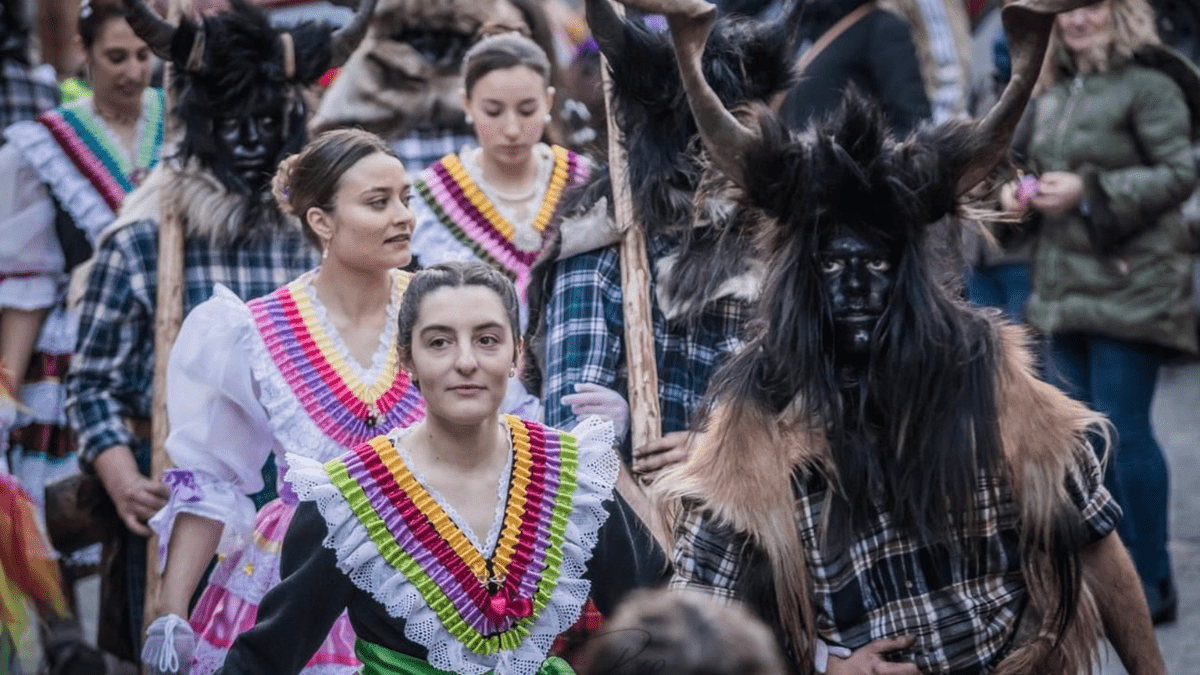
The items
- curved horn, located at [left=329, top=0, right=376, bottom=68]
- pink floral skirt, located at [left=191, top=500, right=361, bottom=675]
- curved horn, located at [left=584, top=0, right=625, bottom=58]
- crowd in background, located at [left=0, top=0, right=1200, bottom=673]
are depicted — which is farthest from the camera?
curved horn, located at [left=329, top=0, right=376, bottom=68]

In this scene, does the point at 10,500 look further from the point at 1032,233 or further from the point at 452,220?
the point at 1032,233

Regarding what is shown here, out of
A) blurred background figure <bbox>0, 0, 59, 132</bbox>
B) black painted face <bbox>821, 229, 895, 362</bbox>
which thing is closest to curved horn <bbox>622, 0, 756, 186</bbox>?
black painted face <bbox>821, 229, 895, 362</bbox>

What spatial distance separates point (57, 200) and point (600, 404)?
8.60 ft

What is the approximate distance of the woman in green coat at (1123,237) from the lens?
6844 mm

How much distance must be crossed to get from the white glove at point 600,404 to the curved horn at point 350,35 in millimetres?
1721

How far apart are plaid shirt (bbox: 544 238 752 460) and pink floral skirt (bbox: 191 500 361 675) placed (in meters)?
0.76

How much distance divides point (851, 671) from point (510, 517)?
0.76 meters

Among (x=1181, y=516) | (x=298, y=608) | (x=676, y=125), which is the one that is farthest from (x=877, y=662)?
(x=1181, y=516)

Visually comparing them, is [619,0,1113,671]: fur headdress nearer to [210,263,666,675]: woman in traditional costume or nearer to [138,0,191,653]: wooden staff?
[210,263,666,675]: woman in traditional costume

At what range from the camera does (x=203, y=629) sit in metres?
5.05

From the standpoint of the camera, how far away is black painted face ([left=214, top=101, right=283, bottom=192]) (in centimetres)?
602

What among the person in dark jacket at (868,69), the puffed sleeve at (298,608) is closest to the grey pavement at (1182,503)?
the puffed sleeve at (298,608)

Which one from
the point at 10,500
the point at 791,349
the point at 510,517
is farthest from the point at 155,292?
the point at 791,349

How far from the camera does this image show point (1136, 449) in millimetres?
6863
